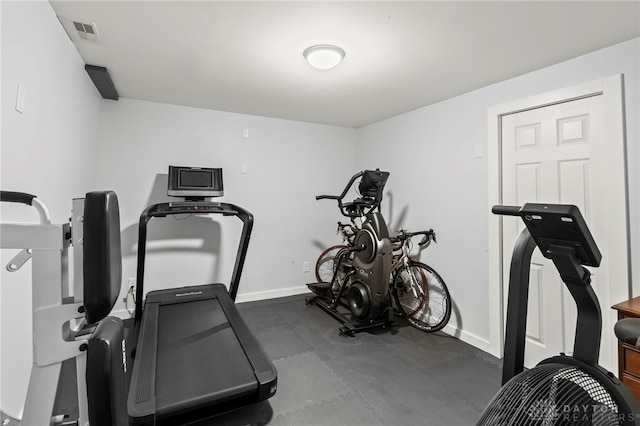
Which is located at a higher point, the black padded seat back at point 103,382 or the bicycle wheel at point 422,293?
the black padded seat back at point 103,382

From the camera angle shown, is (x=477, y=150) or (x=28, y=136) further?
(x=477, y=150)

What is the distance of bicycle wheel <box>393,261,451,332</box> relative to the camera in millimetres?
3076

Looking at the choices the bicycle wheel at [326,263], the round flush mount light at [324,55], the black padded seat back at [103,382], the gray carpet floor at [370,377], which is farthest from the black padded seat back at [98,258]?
the bicycle wheel at [326,263]

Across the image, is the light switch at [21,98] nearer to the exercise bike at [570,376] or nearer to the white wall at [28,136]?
the white wall at [28,136]

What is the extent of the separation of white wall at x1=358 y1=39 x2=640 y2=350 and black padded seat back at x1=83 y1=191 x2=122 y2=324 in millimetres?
2803

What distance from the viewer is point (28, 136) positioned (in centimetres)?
154

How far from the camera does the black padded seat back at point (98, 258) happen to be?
815 mm

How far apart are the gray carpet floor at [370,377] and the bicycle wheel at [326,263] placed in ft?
3.87

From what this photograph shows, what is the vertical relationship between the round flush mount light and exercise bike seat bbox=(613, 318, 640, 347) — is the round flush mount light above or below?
above

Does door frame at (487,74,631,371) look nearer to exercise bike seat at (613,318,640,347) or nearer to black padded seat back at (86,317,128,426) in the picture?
exercise bike seat at (613,318,640,347)

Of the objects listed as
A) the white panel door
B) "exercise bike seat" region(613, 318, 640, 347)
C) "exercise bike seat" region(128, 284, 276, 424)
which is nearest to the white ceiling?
the white panel door

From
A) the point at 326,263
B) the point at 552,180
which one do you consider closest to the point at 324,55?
the point at 552,180

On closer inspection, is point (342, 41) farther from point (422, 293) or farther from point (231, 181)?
point (422, 293)

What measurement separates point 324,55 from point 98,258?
1.89 meters
